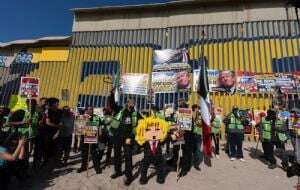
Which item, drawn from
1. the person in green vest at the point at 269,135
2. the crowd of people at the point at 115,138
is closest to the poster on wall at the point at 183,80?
the crowd of people at the point at 115,138

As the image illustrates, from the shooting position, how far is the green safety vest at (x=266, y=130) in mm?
11352

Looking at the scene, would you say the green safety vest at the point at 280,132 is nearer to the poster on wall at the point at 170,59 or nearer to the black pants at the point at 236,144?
the black pants at the point at 236,144

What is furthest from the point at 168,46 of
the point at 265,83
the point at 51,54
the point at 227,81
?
the point at 51,54

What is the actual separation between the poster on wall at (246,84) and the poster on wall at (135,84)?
5735 mm

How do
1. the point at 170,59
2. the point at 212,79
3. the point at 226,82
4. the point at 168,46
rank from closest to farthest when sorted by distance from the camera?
the point at 226,82, the point at 212,79, the point at 170,59, the point at 168,46

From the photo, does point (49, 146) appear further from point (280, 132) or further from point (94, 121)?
point (280, 132)

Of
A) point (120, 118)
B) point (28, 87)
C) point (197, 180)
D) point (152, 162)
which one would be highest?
point (28, 87)

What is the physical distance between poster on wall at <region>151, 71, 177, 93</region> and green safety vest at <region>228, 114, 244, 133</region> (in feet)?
30.0

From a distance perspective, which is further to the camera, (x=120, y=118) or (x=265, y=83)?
(x=265, y=83)

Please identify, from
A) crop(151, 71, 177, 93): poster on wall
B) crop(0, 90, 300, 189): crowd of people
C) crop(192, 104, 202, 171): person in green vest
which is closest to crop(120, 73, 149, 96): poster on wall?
crop(151, 71, 177, 93): poster on wall

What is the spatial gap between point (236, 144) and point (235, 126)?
64 cm

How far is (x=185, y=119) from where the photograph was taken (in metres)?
9.70

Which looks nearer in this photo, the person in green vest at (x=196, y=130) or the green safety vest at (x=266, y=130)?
the person in green vest at (x=196, y=130)

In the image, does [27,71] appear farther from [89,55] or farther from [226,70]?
[226,70]
